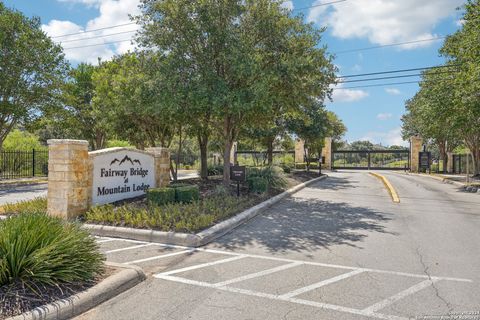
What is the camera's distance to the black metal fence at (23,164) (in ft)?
88.1

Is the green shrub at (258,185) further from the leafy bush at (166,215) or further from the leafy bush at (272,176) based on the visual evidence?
the leafy bush at (166,215)

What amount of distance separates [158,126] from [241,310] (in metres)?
14.4

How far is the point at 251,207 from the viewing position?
11.0 m

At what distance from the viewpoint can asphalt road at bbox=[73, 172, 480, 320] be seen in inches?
172

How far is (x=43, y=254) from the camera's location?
4492 mm

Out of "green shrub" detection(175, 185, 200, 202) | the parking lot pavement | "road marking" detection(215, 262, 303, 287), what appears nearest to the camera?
the parking lot pavement

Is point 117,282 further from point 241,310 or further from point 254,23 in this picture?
point 254,23

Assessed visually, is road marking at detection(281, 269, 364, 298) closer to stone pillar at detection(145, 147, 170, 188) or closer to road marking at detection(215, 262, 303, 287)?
road marking at detection(215, 262, 303, 287)

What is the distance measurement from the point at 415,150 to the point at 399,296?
36248 millimetres

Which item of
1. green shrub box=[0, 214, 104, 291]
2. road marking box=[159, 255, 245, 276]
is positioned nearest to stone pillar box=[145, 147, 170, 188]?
road marking box=[159, 255, 245, 276]

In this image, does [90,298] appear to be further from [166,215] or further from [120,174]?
[120,174]

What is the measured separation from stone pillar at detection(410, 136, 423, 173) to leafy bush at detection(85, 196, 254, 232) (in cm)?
3186

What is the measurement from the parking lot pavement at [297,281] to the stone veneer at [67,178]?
303cm

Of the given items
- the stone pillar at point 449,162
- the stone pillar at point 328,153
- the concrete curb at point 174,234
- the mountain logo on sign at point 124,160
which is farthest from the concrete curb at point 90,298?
the stone pillar at point 449,162
